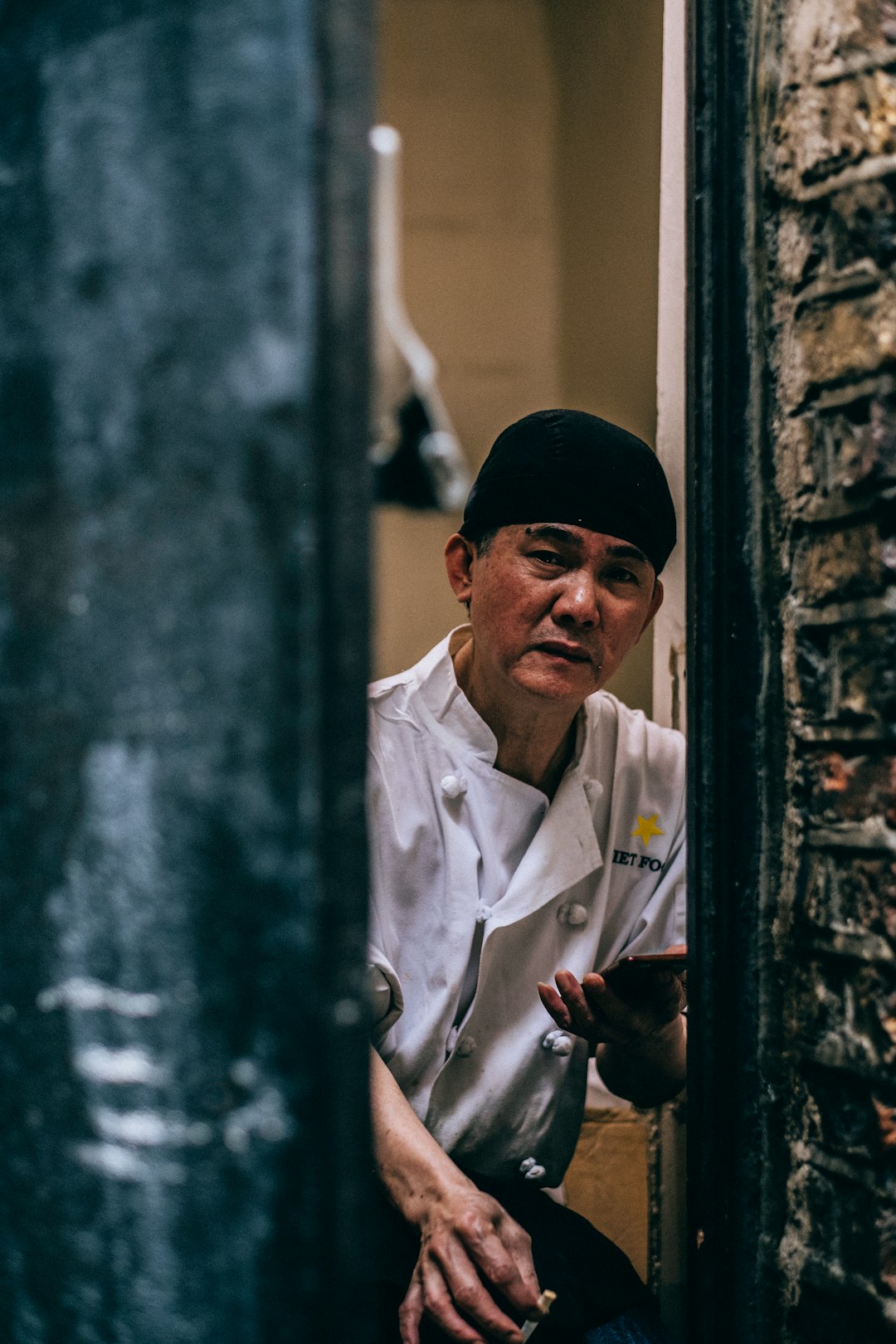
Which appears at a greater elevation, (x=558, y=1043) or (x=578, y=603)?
(x=578, y=603)

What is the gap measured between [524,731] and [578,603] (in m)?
0.29

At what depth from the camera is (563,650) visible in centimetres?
189

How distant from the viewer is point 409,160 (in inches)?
147

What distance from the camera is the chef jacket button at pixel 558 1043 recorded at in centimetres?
187

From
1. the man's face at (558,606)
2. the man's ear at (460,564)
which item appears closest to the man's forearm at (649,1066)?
the man's face at (558,606)

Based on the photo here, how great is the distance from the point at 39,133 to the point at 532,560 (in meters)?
1.18

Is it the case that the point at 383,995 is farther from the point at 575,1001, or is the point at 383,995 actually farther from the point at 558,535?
the point at 558,535

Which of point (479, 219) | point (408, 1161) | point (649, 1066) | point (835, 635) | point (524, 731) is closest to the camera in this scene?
point (835, 635)

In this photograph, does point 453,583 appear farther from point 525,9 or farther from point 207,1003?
point 525,9

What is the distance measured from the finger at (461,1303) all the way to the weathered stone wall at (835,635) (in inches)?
14.6

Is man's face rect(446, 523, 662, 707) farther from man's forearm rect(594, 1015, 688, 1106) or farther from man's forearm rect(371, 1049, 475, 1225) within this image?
man's forearm rect(371, 1049, 475, 1225)

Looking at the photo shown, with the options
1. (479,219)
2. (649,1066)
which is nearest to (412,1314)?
(649,1066)

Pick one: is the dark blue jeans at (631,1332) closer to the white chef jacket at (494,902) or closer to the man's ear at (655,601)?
the white chef jacket at (494,902)

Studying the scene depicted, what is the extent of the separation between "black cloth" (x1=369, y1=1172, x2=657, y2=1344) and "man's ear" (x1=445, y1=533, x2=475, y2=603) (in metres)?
1.03
